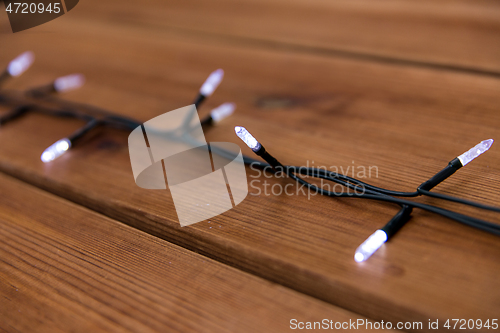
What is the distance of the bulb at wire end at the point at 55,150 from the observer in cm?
47

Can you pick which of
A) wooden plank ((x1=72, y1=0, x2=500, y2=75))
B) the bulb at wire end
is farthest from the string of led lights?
wooden plank ((x1=72, y1=0, x2=500, y2=75))

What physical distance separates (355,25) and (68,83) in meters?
0.53

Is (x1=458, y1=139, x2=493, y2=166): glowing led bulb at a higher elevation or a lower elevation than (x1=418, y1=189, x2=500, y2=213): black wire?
higher

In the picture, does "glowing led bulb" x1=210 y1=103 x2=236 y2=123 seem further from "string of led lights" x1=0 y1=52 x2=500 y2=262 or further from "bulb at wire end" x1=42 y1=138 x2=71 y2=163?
"bulb at wire end" x1=42 y1=138 x2=71 y2=163

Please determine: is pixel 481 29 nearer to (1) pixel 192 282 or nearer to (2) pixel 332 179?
(2) pixel 332 179

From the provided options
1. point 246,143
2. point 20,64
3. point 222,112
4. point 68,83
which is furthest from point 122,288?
point 20,64

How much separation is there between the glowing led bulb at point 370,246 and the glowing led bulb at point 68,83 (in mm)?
546

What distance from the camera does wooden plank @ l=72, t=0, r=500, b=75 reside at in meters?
0.61

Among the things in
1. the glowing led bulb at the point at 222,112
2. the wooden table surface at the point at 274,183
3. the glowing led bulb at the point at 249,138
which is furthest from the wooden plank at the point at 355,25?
the glowing led bulb at the point at 249,138

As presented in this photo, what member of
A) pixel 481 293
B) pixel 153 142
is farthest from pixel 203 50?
pixel 481 293

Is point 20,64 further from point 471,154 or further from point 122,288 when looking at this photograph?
point 471,154

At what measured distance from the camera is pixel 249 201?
0.38m

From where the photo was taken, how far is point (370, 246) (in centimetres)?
30

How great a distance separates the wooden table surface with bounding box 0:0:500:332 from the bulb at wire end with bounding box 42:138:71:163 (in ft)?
0.04
